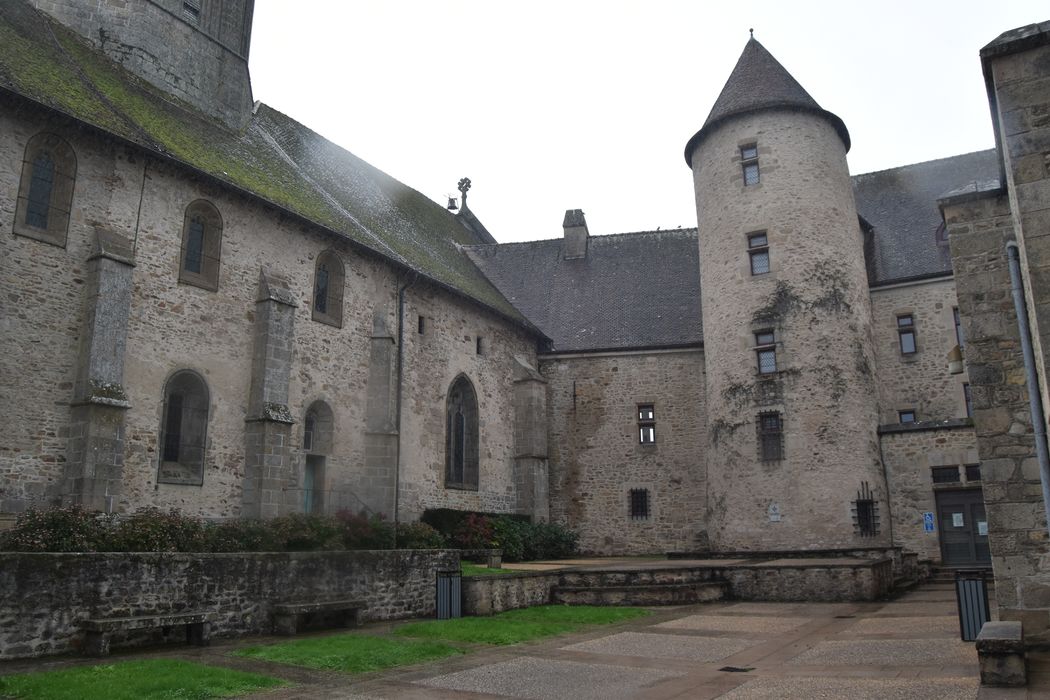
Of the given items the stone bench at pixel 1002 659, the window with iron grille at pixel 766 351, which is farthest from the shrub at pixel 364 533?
the window with iron grille at pixel 766 351

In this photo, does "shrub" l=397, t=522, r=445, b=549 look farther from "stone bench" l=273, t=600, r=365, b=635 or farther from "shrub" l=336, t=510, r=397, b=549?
"stone bench" l=273, t=600, r=365, b=635

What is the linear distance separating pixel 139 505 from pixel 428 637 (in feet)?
19.2

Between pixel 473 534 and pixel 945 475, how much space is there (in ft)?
40.0

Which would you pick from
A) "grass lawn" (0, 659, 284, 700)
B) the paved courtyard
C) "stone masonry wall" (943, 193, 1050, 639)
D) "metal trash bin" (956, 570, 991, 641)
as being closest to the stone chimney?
the paved courtyard

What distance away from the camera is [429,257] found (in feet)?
79.4

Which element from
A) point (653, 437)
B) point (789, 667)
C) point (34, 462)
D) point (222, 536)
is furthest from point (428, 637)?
point (653, 437)

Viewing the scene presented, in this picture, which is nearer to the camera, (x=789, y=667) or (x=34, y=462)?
(x=789, y=667)

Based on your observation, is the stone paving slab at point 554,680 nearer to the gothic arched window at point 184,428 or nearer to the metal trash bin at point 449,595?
the metal trash bin at point 449,595

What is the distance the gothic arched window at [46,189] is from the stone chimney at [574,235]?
758 inches

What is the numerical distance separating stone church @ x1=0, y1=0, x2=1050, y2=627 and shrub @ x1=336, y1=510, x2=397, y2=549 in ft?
5.34

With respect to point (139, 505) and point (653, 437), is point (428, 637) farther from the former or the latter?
point (653, 437)

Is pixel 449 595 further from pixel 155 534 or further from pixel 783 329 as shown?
pixel 783 329

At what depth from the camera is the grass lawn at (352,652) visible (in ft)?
31.1

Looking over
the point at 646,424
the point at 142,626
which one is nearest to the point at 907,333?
the point at 646,424
